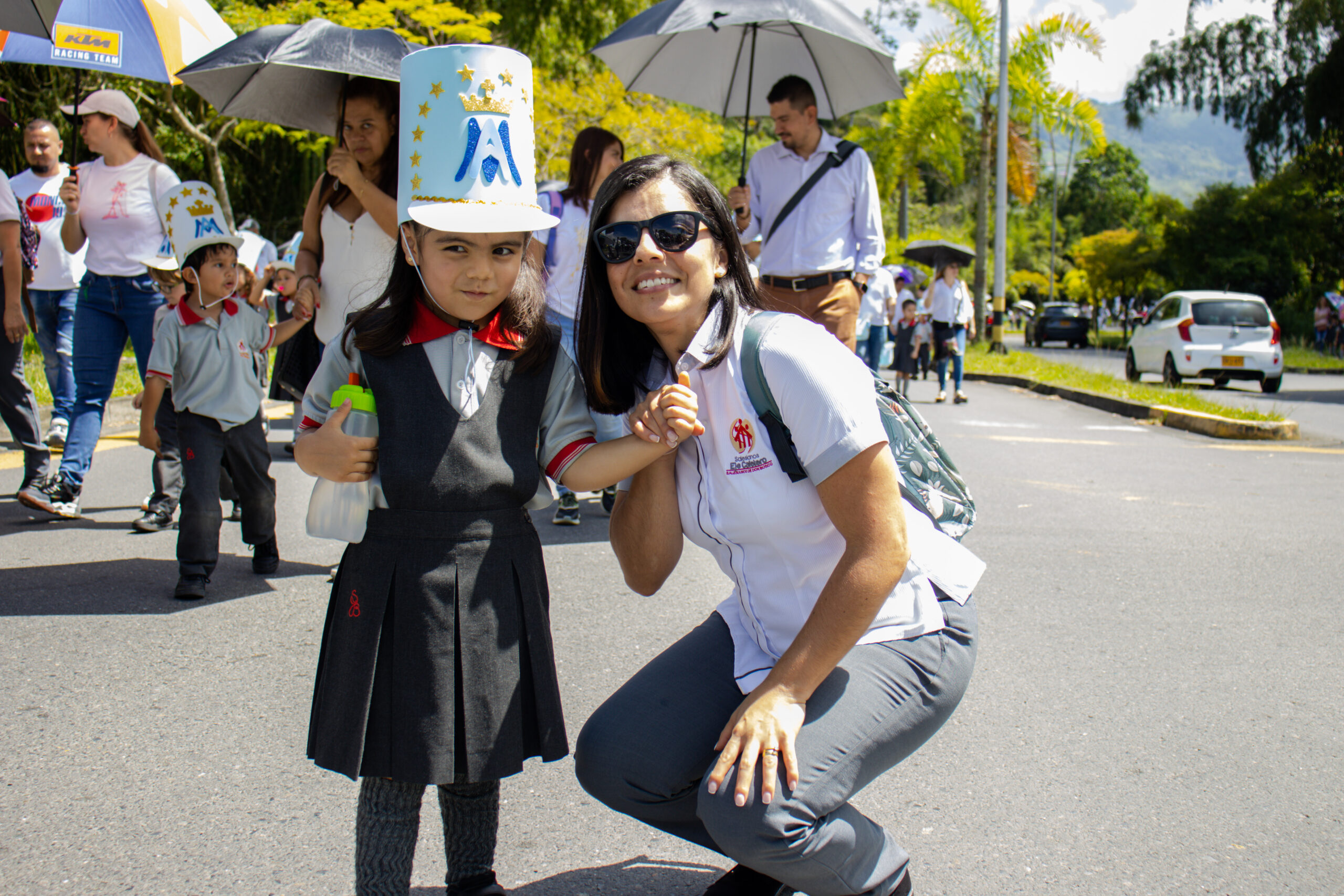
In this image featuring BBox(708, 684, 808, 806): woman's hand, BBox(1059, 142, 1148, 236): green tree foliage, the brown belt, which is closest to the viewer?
BBox(708, 684, 808, 806): woman's hand

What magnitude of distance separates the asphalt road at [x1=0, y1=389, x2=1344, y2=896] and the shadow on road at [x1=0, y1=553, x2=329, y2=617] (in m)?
0.02

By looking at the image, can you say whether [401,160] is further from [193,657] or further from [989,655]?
[989,655]

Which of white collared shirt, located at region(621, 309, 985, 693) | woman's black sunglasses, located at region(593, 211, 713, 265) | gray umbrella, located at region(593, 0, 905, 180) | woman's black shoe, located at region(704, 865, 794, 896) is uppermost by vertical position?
gray umbrella, located at region(593, 0, 905, 180)

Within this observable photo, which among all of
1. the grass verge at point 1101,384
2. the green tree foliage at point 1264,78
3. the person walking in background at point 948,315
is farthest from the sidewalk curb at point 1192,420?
the green tree foliage at point 1264,78

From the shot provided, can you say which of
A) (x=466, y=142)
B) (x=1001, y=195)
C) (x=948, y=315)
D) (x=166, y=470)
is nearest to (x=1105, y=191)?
(x=1001, y=195)

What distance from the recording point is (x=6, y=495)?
690 cm

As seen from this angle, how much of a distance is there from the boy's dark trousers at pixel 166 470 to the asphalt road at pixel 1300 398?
32.3 ft

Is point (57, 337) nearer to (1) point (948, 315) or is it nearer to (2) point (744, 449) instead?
(2) point (744, 449)

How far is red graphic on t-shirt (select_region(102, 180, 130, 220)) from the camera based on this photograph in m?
6.08

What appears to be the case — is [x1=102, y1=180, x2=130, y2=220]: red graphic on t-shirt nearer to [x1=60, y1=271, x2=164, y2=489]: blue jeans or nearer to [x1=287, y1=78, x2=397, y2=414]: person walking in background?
[x1=60, y1=271, x2=164, y2=489]: blue jeans

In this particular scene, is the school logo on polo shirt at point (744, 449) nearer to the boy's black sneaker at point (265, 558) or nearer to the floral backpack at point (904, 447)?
the floral backpack at point (904, 447)

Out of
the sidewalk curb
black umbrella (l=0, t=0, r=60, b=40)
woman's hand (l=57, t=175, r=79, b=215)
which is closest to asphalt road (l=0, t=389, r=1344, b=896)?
woman's hand (l=57, t=175, r=79, b=215)

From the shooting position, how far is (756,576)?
2.45 metres

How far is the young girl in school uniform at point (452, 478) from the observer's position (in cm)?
225
